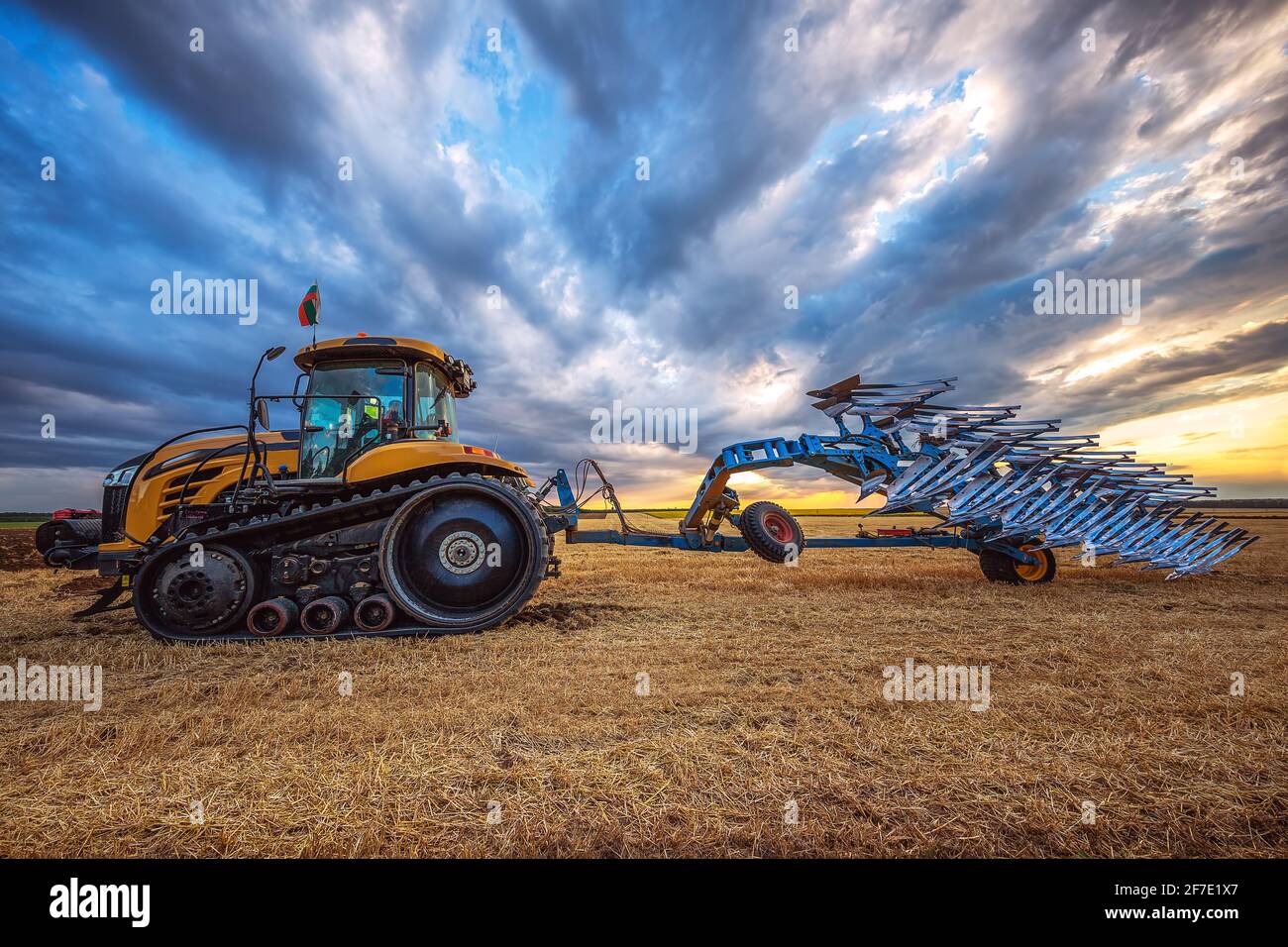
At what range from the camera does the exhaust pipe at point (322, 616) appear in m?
5.79

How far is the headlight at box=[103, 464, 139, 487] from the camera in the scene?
22.5 feet

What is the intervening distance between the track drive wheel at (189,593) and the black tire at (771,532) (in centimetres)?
703

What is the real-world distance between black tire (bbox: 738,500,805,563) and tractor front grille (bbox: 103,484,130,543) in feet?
28.6

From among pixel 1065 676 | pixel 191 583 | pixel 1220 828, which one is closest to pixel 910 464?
pixel 1065 676

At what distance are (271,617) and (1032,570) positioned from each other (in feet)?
38.2

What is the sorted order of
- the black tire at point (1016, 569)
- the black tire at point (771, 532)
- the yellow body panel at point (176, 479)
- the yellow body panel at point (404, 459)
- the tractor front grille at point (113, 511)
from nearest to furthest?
1. the yellow body panel at point (404, 459)
2. the yellow body panel at point (176, 479)
3. the tractor front grille at point (113, 511)
4. the black tire at point (771, 532)
5. the black tire at point (1016, 569)

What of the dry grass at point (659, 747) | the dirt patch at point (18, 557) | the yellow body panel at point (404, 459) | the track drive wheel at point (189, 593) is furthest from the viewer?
the dirt patch at point (18, 557)

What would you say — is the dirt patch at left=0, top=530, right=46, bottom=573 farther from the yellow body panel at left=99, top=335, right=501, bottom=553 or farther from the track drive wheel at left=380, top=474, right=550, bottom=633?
the track drive wheel at left=380, top=474, right=550, bottom=633

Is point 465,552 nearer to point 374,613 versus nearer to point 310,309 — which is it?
point 374,613

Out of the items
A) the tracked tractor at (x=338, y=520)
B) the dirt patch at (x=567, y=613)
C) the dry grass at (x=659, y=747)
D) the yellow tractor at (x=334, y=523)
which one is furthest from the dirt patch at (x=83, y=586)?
the dirt patch at (x=567, y=613)

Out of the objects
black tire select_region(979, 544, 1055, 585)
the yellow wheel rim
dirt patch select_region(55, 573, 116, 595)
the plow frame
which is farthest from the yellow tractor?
the yellow wheel rim

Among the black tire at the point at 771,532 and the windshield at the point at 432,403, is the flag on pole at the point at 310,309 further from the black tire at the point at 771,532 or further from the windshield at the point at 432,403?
the black tire at the point at 771,532

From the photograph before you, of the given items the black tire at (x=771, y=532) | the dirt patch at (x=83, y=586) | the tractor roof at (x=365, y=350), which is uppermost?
the tractor roof at (x=365, y=350)
